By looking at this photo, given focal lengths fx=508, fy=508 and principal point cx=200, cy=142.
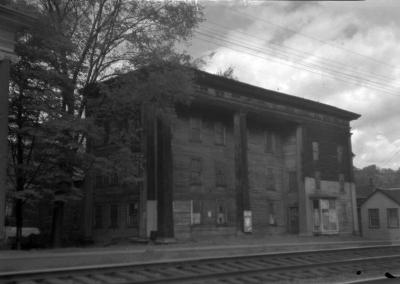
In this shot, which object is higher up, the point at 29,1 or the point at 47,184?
the point at 29,1

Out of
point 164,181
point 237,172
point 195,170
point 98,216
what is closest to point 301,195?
point 237,172

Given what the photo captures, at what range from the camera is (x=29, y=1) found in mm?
26062

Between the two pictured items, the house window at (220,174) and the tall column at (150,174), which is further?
the house window at (220,174)

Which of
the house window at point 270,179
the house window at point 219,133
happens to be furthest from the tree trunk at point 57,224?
the house window at point 270,179

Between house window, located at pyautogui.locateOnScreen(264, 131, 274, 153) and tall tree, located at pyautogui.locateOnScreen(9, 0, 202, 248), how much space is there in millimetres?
16921

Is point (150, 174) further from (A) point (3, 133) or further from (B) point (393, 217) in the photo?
(B) point (393, 217)

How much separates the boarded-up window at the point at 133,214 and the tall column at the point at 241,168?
7734 mm

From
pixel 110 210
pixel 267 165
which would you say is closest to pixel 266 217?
pixel 267 165

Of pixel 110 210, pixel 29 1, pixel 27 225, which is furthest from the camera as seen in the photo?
pixel 27 225

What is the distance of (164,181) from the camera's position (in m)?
31.5

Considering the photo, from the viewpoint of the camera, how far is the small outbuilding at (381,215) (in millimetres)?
45856

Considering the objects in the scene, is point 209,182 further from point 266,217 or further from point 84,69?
point 84,69

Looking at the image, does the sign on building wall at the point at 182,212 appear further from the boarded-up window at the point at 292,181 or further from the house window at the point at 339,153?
the house window at the point at 339,153

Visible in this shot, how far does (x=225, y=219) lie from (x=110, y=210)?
837cm
